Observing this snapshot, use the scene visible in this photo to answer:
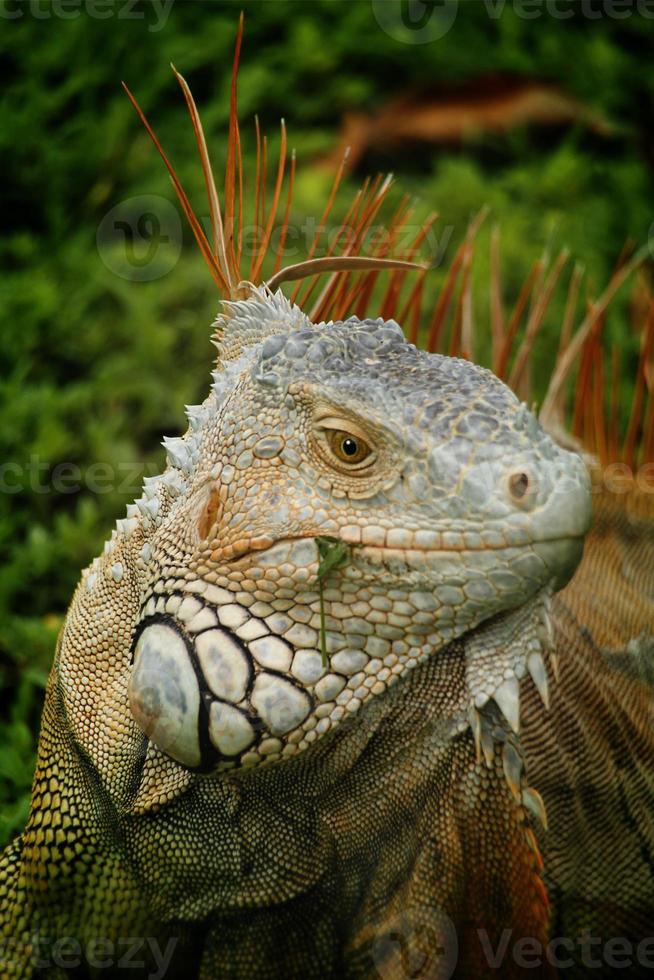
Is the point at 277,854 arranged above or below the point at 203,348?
below

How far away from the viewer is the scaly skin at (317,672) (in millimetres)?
1850

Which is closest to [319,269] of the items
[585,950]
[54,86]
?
[585,950]

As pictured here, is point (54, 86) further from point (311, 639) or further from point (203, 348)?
point (311, 639)

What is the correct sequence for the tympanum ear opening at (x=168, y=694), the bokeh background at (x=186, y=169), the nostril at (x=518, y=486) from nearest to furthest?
the nostril at (x=518, y=486) → the tympanum ear opening at (x=168, y=694) → the bokeh background at (x=186, y=169)

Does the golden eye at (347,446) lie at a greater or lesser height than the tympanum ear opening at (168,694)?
greater

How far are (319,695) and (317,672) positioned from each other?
0.04m

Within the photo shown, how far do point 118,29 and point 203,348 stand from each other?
2.24m

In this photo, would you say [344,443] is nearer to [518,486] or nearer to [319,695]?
[518,486]

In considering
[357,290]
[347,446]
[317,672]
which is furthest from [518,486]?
[357,290]

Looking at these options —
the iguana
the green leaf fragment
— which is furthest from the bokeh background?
the green leaf fragment

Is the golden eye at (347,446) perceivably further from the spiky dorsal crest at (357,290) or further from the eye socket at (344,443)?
the spiky dorsal crest at (357,290)

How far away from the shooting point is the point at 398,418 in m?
1.87

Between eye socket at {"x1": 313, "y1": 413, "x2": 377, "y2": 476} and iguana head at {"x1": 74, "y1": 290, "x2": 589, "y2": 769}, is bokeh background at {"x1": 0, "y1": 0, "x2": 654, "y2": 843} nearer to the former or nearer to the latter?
iguana head at {"x1": 74, "y1": 290, "x2": 589, "y2": 769}

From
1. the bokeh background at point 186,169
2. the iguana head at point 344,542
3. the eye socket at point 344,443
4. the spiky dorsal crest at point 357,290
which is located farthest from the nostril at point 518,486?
the bokeh background at point 186,169
